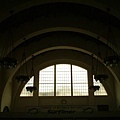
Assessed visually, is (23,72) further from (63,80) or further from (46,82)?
(63,80)

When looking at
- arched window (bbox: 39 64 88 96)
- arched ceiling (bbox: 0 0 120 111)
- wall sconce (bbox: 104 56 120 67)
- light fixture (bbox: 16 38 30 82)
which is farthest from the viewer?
arched window (bbox: 39 64 88 96)

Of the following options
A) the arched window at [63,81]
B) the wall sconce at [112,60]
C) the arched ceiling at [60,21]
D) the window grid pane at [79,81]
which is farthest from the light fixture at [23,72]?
the wall sconce at [112,60]

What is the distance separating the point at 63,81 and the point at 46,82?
1690 mm

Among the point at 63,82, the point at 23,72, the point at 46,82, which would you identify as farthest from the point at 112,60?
the point at 23,72

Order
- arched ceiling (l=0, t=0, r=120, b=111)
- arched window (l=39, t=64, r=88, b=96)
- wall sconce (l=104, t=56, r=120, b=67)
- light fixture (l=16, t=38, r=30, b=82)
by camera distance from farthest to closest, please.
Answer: arched window (l=39, t=64, r=88, b=96) → light fixture (l=16, t=38, r=30, b=82) → arched ceiling (l=0, t=0, r=120, b=111) → wall sconce (l=104, t=56, r=120, b=67)

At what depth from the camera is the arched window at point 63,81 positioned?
2261 centimetres

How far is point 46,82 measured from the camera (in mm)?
22766

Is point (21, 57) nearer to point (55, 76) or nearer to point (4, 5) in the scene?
point (55, 76)

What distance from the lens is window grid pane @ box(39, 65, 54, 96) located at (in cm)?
2261

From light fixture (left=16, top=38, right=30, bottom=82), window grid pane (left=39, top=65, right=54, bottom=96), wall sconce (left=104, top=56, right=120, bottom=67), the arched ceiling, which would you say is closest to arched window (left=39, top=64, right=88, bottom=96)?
window grid pane (left=39, top=65, right=54, bottom=96)

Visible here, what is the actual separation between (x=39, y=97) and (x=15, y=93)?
7.77 ft

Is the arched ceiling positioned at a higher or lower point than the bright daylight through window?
higher

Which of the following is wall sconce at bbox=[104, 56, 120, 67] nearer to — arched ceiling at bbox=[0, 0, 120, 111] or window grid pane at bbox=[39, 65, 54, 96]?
arched ceiling at bbox=[0, 0, 120, 111]

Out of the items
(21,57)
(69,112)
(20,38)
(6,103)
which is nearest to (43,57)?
(21,57)
